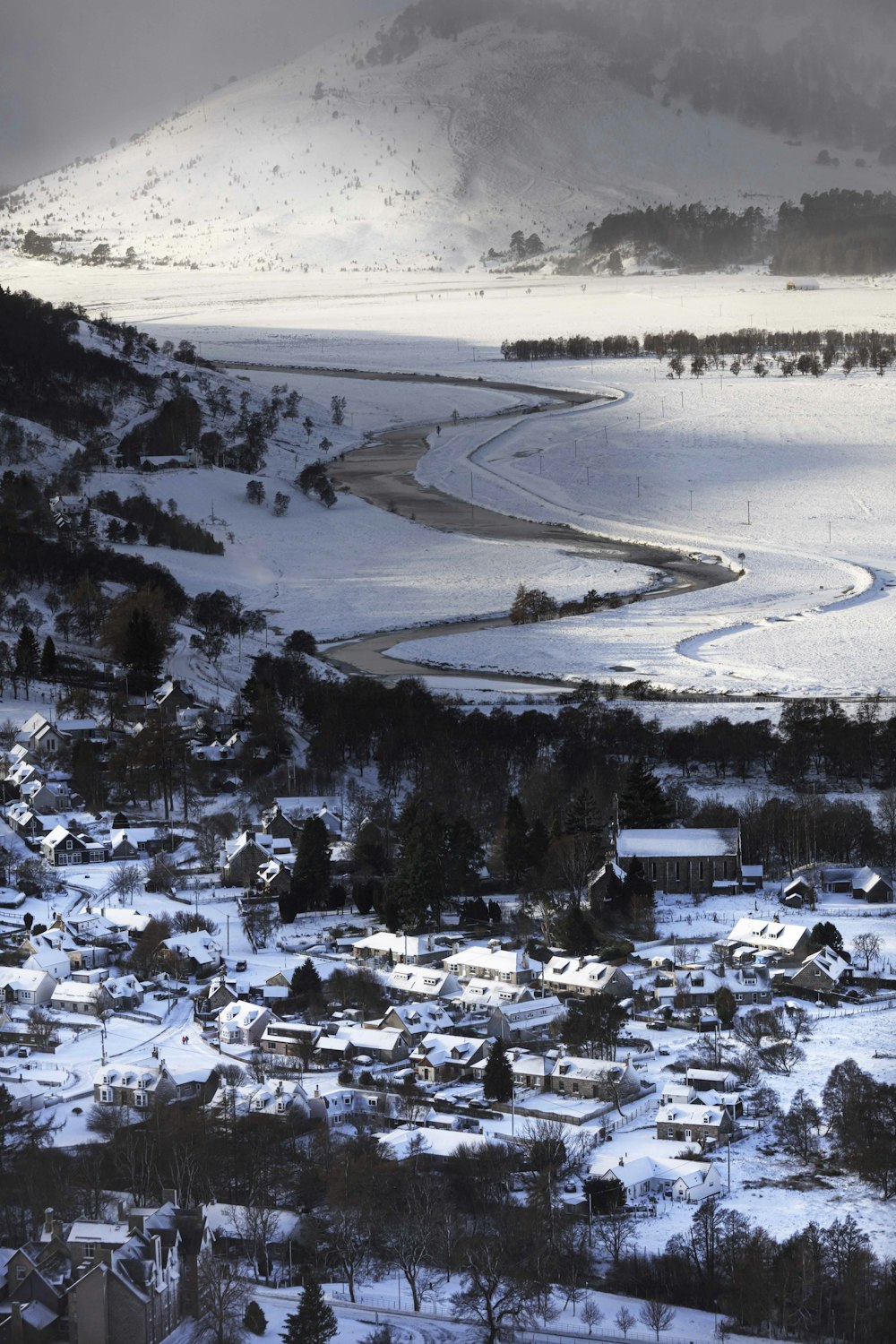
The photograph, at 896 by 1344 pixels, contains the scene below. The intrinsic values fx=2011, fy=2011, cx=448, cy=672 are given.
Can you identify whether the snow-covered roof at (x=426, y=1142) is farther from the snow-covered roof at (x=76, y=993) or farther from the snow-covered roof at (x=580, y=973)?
the snow-covered roof at (x=76, y=993)

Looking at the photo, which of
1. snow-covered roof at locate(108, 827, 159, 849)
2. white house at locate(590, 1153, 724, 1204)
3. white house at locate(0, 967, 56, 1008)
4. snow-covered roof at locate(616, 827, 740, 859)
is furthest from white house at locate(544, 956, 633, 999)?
snow-covered roof at locate(108, 827, 159, 849)

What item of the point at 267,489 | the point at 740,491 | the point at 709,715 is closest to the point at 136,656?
the point at 709,715

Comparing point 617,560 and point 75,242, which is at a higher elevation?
point 75,242

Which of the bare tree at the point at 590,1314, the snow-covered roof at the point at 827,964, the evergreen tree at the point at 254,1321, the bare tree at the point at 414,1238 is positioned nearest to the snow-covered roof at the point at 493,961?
the snow-covered roof at the point at 827,964

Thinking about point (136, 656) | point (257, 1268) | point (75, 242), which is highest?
point (75, 242)

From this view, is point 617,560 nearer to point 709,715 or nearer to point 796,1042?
point 709,715

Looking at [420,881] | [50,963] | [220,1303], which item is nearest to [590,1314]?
[220,1303]

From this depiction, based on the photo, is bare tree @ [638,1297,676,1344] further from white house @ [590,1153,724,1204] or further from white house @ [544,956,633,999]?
white house @ [544,956,633,999]
